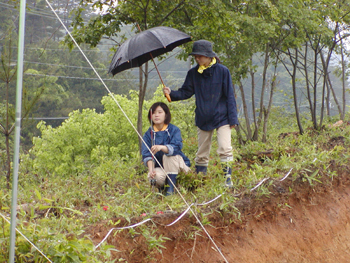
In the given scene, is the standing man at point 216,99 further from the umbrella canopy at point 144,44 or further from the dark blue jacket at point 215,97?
the umbrella canopy at point 144,44

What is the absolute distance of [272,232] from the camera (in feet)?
14.4

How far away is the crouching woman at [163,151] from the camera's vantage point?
15.0 ft

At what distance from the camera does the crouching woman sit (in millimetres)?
4578

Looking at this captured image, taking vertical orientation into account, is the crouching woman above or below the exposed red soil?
above

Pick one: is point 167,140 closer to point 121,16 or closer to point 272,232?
point 272,232

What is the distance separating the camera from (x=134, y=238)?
335 centimetres

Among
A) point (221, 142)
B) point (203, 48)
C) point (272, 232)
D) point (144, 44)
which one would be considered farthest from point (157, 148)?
point (272, 232)

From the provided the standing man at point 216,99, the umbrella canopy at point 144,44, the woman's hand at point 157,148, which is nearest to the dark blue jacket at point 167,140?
the woman's hand at point 157,148

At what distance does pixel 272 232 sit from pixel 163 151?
158 cm

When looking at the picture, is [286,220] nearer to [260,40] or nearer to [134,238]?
[134,238]

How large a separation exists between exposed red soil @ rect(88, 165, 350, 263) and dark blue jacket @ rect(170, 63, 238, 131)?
3.35ft

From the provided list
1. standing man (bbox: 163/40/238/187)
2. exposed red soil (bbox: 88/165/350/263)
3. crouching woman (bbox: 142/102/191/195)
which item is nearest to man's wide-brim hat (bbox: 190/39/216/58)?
standing man (bbox: 163/40/238/187)

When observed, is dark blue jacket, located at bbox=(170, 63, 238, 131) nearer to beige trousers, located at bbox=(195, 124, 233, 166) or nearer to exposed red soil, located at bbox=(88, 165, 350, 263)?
beige trousers, located at bbox=(195, 124, 233, 166)

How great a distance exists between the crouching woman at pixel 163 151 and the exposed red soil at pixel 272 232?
0.87 m
